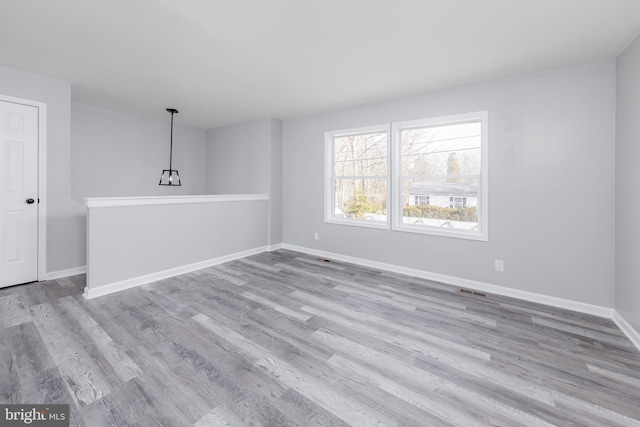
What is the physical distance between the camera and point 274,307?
285 centimetres

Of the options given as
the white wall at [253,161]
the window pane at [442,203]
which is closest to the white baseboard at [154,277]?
the white wall at [253,161]

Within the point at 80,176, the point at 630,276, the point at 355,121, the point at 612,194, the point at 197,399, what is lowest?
the point at 197,399

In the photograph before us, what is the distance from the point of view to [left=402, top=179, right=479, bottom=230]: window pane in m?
3.54

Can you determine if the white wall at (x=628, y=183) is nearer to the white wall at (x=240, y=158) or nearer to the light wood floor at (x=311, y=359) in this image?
the light wood floor at (x=311, y=359)

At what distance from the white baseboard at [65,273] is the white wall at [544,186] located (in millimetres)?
4595

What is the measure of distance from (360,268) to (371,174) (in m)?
1.49

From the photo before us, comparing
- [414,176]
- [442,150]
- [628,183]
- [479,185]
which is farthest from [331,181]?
[628,183]

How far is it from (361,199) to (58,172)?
4.15 metres

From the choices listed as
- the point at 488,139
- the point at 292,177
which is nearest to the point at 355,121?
the point at 292,177

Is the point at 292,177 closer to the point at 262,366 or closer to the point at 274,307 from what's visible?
the point at 274,307

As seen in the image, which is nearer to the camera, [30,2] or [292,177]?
[30,2]

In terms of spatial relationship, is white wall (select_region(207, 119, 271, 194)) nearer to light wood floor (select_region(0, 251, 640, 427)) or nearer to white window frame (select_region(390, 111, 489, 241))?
white window frame (select_region(390, 111, 489, 241))

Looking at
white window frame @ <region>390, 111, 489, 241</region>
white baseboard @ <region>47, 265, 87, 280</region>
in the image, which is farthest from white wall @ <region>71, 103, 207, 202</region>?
white window frame @ <region>390, 111, 489, 241</region>

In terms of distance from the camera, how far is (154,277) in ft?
11.7
